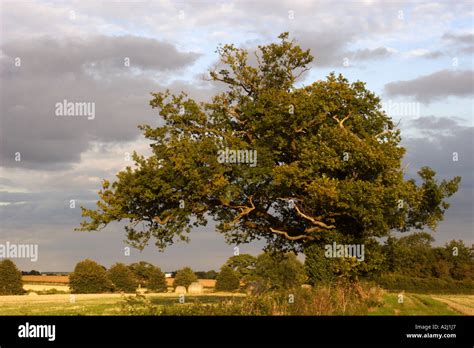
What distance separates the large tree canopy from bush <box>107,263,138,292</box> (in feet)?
120

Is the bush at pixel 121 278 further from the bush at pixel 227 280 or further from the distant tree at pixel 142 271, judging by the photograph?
the bush at pixel 227 280

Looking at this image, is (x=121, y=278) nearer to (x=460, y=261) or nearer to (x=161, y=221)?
(x=161, y=221)

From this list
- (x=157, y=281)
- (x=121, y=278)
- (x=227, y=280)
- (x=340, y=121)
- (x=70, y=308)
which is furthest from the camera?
(x=157, y=281)

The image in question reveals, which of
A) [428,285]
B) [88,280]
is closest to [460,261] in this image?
[428,285]

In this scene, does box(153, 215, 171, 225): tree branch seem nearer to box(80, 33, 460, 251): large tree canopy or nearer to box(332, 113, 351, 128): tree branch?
box(80, 33, 460, 251): large tree canopy

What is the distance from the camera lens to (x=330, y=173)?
→ 40.6 meters

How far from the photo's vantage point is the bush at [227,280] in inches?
2945

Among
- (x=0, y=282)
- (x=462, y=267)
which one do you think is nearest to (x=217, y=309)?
(x=0, y=282)

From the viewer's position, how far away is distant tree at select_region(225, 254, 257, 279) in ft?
224

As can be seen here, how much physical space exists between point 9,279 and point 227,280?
27781 millimetres

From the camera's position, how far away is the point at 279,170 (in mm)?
39719
